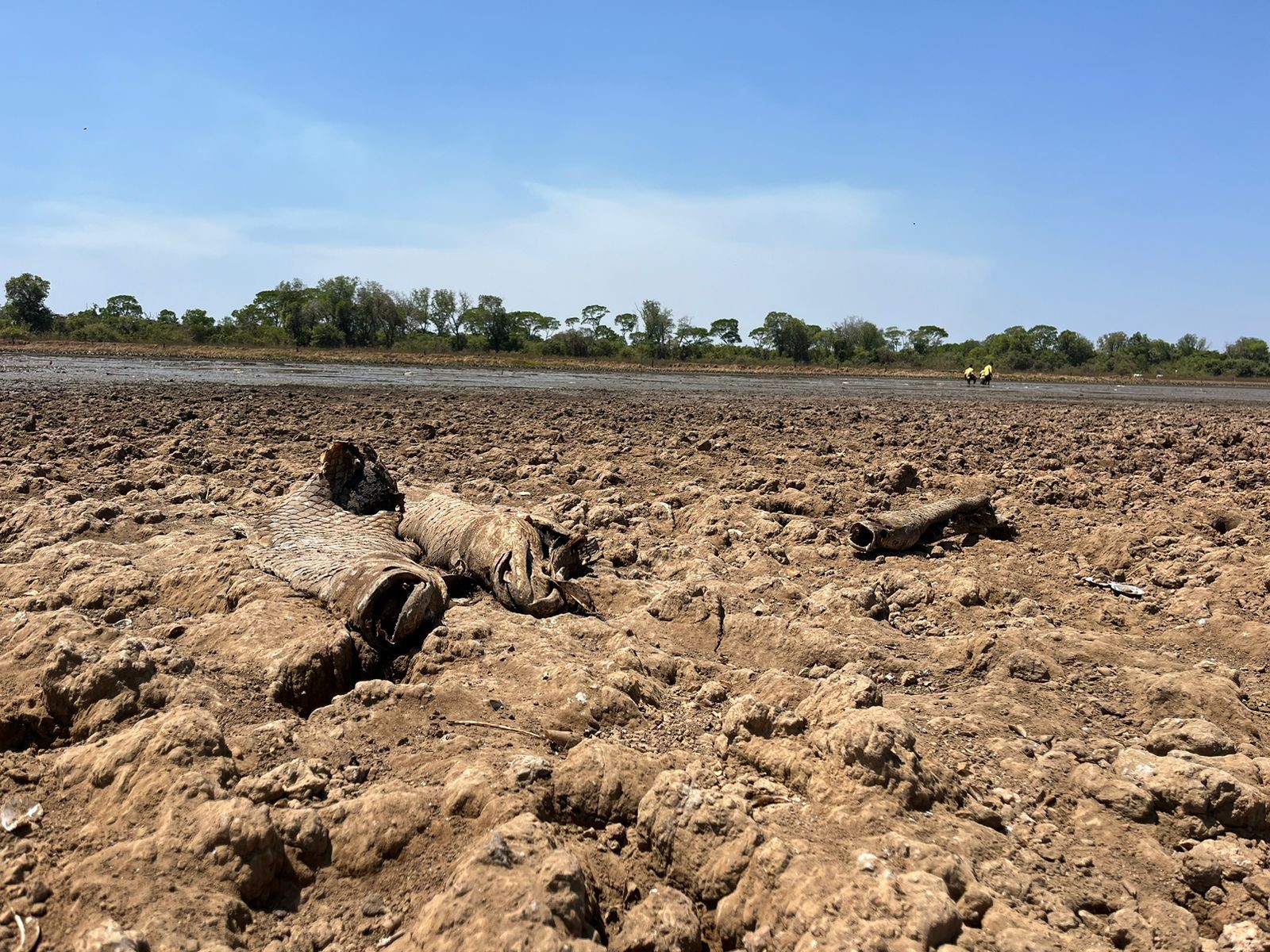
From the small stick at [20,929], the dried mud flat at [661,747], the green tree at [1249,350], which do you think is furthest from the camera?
the green tree at [1249,350]

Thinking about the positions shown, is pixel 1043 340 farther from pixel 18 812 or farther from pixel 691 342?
pixel 18 812

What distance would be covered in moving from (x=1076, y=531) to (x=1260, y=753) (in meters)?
3.23

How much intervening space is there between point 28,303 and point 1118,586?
67.3 meters

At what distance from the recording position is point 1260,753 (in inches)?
125

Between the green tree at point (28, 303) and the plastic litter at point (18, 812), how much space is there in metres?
63.7

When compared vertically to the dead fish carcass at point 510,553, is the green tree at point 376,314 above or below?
above

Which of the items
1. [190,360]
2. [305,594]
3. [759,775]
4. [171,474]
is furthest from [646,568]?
[190,360]

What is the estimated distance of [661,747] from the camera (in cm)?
302

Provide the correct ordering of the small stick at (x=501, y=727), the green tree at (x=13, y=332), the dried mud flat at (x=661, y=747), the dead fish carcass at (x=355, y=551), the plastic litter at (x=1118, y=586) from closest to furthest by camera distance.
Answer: the dried mud flat at (x=661, y=747) → the small stick at (x=501, y=727) → the dead fish carcass at (x=355, y=551) → the plastic litter at (x=1118, y=586) → the green tree at (x=13, y=332)

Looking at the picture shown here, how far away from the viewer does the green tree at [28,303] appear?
2069 inches

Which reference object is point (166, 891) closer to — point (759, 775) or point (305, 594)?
point (759, 775)

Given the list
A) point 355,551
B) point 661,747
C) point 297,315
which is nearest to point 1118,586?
point 661,747

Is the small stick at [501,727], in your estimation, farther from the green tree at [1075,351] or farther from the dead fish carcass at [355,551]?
the green tree at [1075,351]

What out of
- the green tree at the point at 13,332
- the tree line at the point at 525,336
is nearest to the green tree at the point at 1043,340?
the tree line at the point at 525,336
